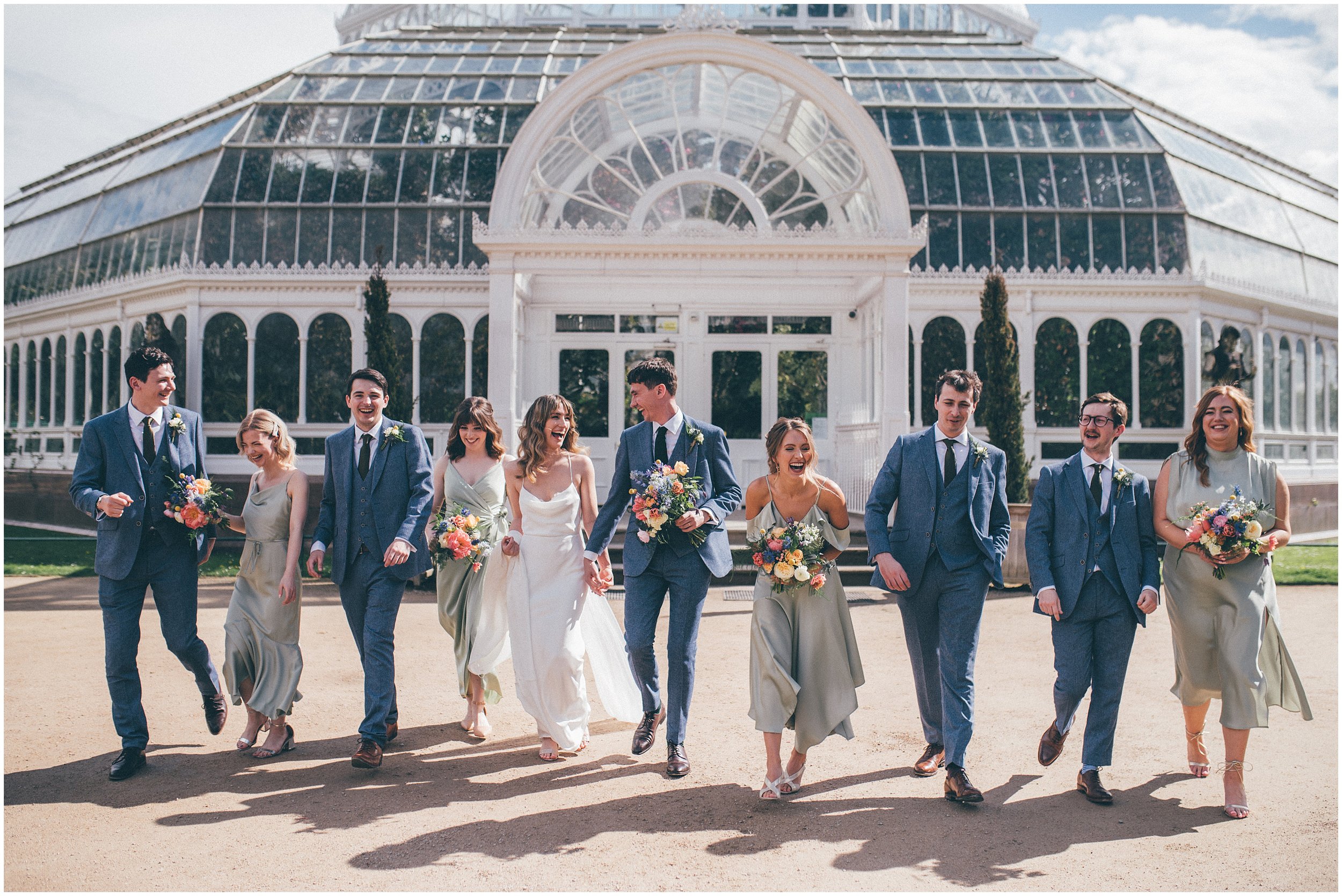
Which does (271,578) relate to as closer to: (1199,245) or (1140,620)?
(1140,620)

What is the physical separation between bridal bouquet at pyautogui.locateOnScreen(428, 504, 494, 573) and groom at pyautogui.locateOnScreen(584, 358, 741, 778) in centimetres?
82

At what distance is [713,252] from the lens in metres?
12.3

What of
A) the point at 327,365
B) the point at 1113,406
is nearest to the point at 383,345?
the point at 327,365

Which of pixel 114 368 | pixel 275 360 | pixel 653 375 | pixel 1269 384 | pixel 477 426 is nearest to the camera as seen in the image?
pixel 653 375

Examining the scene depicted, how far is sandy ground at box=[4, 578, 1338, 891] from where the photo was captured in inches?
152

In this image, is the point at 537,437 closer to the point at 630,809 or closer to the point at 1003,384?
the point at 630,809

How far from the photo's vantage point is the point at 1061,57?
1783 centimetres

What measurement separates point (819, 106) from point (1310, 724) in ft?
31.6

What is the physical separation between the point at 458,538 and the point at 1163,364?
1314 cm

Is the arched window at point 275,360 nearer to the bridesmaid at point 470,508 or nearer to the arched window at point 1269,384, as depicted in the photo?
the bridesmaid at point 470,508

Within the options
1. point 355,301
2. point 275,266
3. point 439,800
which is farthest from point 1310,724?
point 275,266

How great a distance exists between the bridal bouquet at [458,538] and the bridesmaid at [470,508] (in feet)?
0.21

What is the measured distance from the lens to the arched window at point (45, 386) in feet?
60.0

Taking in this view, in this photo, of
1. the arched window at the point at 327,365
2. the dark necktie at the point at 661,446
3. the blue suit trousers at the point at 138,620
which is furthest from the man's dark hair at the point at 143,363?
the arched window at the point at 327,365
